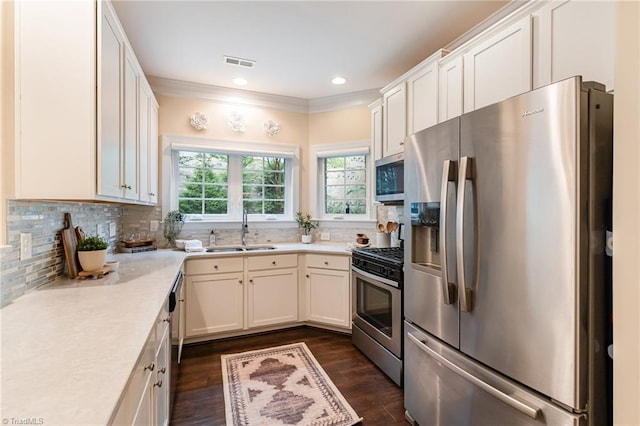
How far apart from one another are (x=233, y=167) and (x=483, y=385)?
3.23 meters

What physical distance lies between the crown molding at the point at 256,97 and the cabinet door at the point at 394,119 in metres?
0.73

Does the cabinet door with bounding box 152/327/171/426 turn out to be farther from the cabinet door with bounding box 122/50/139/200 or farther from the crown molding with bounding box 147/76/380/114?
the crown molding with bounding box 147/76/380/114

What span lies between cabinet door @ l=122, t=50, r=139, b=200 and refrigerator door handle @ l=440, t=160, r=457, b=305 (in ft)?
5.95

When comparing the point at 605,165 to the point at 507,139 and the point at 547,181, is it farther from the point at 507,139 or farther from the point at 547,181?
the point at 507,139

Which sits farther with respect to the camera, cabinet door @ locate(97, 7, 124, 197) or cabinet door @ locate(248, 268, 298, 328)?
cabinet door @ locate(248, 268, 298, 328)

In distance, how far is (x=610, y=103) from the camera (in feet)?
3.61

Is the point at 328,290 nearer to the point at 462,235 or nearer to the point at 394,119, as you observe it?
the point at 394,119

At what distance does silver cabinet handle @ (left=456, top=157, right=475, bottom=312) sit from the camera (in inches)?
56.2

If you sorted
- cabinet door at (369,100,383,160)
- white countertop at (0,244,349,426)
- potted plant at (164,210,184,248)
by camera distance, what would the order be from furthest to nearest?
1. potted plant at (164,210,184,248)
2. cabinet door at (369,100,383,160)
3. white countertop at (0,244,349,426)

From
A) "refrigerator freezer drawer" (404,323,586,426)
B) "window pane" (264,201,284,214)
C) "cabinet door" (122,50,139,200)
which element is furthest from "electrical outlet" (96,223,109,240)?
"refrigerator freezer drawer" (404,323,586,426)

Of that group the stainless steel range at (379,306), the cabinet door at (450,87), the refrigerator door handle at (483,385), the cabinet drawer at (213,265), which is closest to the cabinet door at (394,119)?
the cabinet door at (450,87)

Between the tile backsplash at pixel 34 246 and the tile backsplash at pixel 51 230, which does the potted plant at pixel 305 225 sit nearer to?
the tile backsplash at pixel 51 230

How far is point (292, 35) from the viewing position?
8.09 feet

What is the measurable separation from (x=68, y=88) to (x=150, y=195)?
5.14ft
